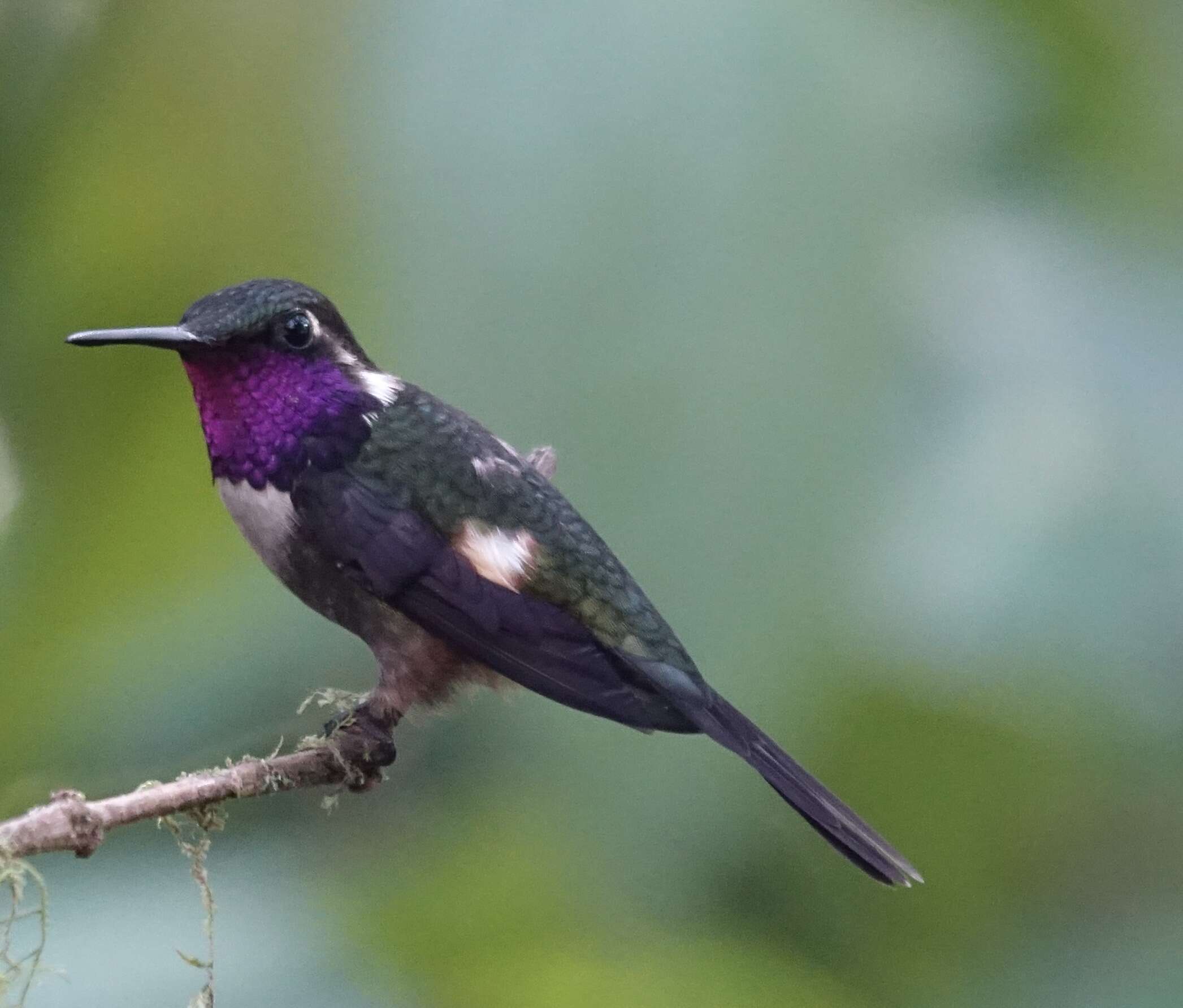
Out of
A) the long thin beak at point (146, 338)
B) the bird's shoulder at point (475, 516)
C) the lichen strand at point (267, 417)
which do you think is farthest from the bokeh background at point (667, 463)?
the long thin beak at point (146, 338)

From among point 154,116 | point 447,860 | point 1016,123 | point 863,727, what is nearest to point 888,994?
point 863,727

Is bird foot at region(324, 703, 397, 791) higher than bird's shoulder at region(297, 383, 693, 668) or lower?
lower

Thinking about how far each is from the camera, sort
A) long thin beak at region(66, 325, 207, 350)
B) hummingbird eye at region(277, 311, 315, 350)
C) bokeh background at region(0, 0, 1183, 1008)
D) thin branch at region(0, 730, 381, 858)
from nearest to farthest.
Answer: thin branch at region(0, 730, 381, 858), long thin beak at region(66, 325, 207, 350), hummingbird eye at region(277, 311, 315, 350), bokeh background at region(0, 0, 1183, 1008)

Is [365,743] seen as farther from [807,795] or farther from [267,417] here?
[807,795]

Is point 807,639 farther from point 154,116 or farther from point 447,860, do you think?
point 154,116

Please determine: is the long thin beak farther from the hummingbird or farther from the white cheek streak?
the white cheek streak

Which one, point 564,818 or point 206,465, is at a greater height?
point 206,465

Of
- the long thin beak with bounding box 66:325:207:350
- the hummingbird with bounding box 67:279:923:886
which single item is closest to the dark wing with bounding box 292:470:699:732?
the hummingbird with bounding box 67:279:923:886
